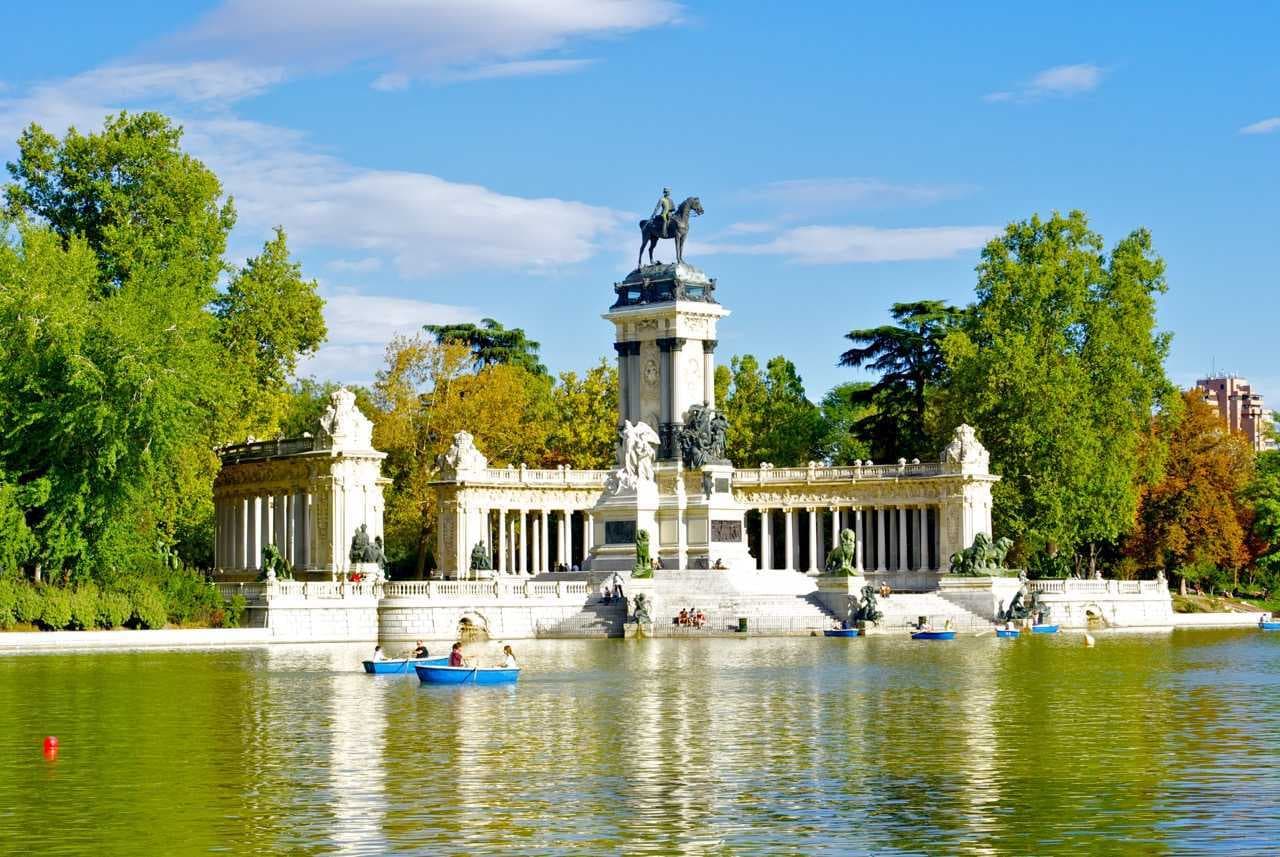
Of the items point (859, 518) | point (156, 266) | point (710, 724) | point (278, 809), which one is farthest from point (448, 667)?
point (859, 518)

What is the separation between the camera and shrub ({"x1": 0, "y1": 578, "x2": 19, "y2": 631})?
6272 centimetres

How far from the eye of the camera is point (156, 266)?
74.7 metres

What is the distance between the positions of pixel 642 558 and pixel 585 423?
32.6 metres

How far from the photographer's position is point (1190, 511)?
100250 mm

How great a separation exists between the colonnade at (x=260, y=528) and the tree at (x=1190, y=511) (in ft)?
133

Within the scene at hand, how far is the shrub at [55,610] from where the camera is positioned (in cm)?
6381

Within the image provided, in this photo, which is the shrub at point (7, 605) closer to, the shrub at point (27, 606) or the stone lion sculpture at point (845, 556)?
the shrub at point (27, 606)

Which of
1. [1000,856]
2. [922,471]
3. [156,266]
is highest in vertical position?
[156,266]

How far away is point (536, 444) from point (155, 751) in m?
71.8

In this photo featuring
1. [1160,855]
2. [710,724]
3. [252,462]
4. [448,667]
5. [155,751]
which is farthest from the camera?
[252,462]

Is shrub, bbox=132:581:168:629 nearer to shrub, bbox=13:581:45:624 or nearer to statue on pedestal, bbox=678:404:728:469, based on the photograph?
shrub, bbox=13:581:45:624

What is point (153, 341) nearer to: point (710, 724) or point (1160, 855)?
point (710, 724)

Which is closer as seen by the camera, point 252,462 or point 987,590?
point 987,590

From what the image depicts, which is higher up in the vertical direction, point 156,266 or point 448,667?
point 156,266
